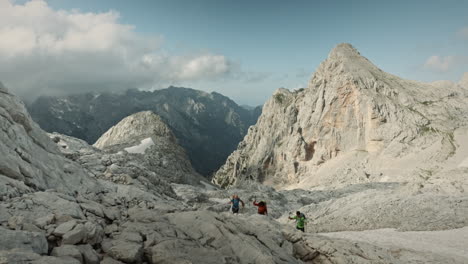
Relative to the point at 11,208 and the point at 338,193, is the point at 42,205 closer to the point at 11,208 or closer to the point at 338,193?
the point at 11,208

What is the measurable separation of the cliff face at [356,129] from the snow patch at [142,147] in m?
50.1

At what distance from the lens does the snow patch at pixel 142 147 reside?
55.0m

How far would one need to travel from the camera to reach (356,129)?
3354 inches

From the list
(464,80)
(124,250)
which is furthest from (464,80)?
(124,250)

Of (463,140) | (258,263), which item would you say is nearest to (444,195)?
(258,263)

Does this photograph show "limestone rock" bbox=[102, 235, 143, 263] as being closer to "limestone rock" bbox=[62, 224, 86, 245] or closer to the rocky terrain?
the rocky terrain

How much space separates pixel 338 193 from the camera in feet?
162

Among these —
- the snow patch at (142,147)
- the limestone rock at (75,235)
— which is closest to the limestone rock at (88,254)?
the limestone rock at (75,235)

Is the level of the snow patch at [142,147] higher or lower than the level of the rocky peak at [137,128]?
lower

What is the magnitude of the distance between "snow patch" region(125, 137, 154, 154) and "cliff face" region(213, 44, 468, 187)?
5014 centimetres

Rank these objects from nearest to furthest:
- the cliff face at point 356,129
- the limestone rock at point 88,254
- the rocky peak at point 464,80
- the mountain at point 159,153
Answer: the limestone rock at point 88,254, the mountain at point 159,153, the cliff face at point 356,129, the rocky peak at point 464,80

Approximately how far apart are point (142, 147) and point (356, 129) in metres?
64.4

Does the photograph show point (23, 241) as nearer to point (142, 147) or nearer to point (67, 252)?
point (67, 252)

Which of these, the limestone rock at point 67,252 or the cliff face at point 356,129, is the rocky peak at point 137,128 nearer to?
the cliff face at point 356,129
